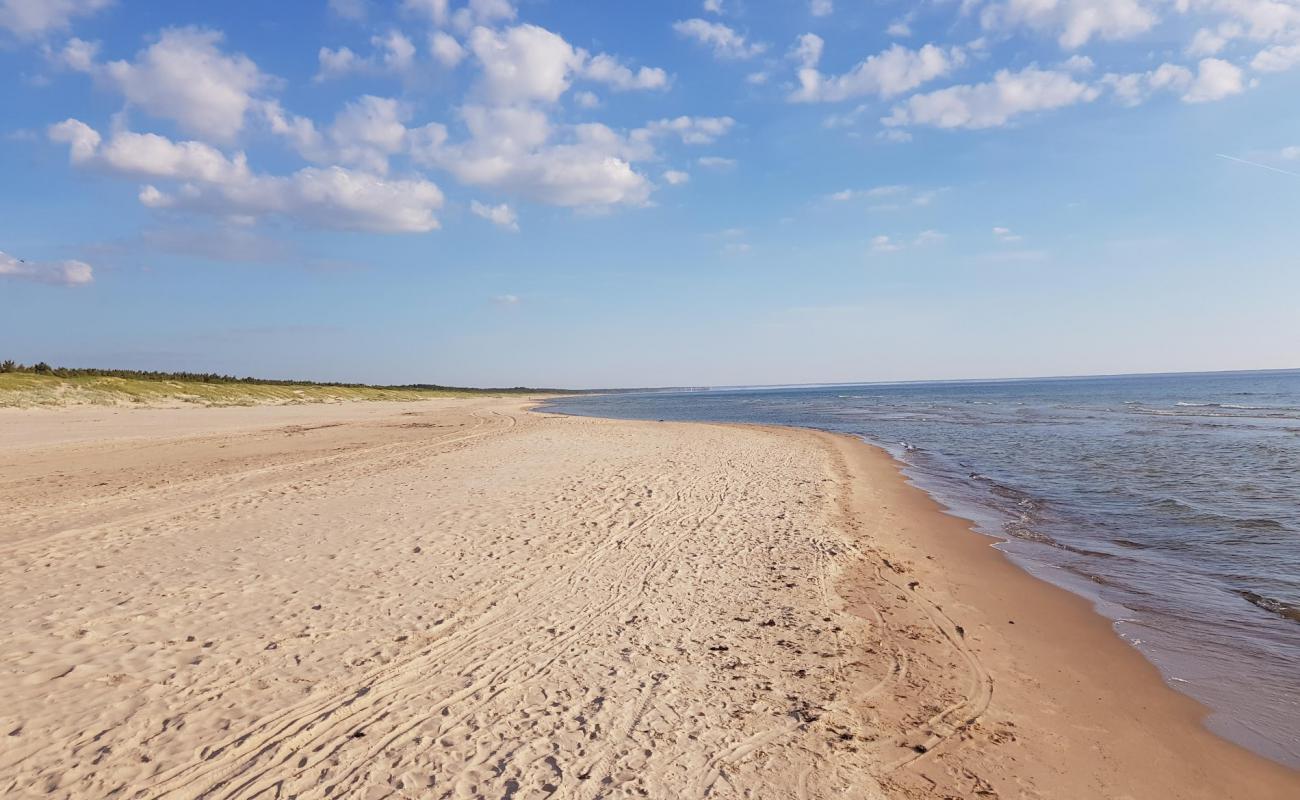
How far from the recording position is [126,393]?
139 ft

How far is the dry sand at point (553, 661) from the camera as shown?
4414 mm

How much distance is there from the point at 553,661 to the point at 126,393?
49.7 m

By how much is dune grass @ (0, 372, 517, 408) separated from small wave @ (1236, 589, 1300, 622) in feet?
160

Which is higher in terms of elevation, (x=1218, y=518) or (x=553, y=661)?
(x=553, y=661)

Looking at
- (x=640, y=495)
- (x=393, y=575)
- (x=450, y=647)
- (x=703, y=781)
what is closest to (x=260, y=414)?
(x=640, y=495)

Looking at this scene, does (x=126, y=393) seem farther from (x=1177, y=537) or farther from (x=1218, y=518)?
(x=1218, y=518)

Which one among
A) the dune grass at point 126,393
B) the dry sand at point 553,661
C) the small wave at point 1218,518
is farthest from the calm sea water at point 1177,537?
the dune grass at point 126,393

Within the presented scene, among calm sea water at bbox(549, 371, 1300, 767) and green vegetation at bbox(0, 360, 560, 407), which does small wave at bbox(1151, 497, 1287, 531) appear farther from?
green vegetation at bbox(0, 360, 560, 407)

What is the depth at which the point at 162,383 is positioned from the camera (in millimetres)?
49500

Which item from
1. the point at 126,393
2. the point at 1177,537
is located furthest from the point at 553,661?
the point at 126,393

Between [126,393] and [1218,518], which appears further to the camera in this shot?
[126,393]

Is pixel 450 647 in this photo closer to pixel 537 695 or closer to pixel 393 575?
pixel 537 695

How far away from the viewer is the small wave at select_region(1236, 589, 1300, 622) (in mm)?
8055

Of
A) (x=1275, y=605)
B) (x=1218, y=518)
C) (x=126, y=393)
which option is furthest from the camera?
(x=126, y=393)
